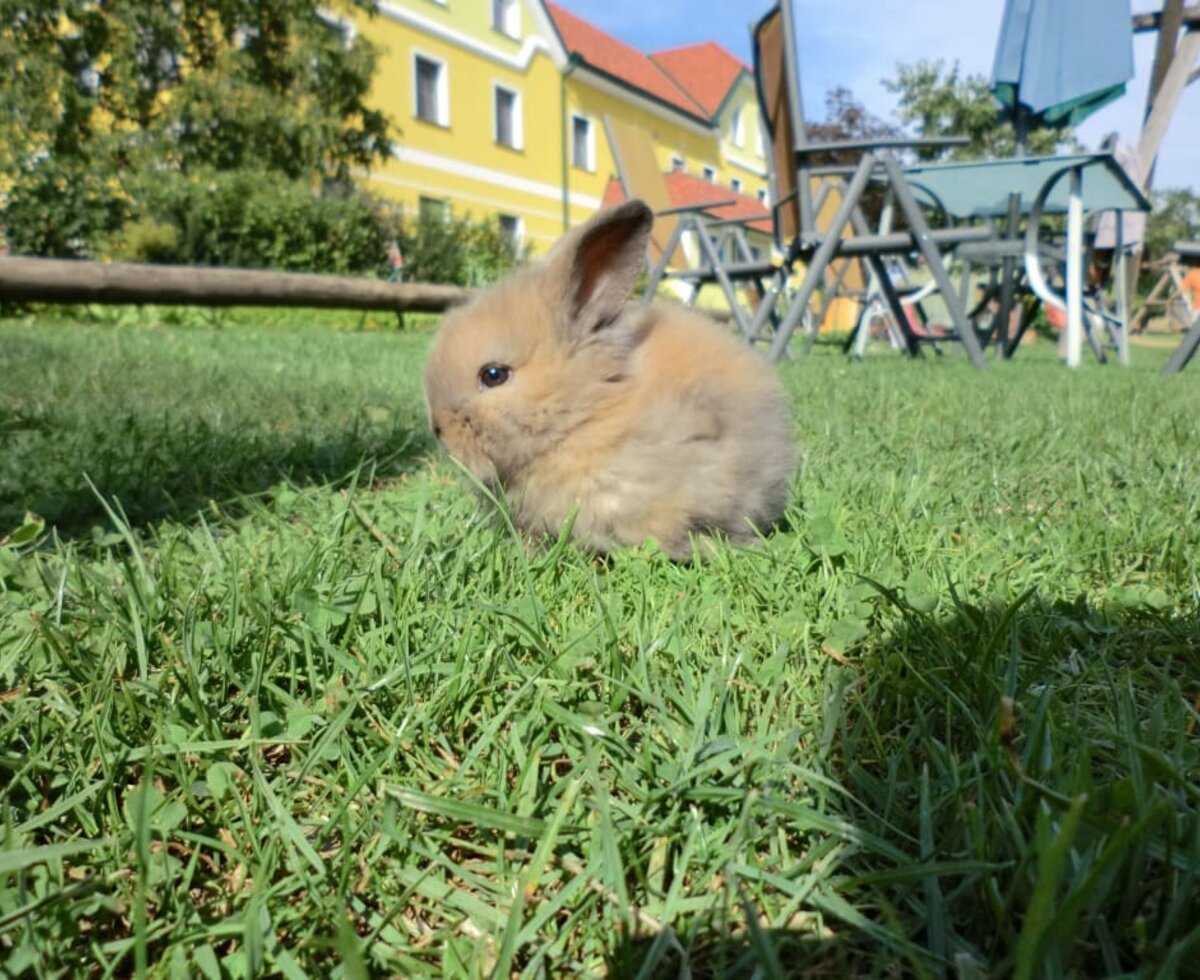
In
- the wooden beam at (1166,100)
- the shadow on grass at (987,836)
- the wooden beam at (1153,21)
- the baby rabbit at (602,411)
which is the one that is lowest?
the shadow on grass at (987,836)

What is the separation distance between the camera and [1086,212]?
27.6ft

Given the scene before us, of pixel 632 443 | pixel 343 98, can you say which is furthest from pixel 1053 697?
pixel 343 98

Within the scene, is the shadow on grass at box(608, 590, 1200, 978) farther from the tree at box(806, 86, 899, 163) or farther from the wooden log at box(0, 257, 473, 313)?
the tree at box(806, 86, 899, 163)

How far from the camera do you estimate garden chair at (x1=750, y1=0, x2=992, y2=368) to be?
538cm

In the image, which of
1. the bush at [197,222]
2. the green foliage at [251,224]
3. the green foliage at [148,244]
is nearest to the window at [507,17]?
the bush at [197,222]

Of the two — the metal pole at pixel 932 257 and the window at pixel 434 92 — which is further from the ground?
the window at pixel 434 92

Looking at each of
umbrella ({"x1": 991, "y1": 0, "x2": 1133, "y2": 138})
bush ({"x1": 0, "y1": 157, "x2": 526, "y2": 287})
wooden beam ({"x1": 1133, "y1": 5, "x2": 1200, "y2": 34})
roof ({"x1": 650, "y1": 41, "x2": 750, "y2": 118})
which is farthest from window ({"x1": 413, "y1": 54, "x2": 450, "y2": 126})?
umbrella ({"x1": 991, "y1": 0, "x2": 1133, "y2": 138})

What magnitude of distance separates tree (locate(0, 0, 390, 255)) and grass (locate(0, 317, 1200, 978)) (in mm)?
16971

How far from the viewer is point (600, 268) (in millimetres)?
1935

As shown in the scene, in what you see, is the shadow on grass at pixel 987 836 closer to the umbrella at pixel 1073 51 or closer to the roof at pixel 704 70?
the umbrella at pixel 1073 51

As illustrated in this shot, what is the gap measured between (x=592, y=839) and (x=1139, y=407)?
353cm

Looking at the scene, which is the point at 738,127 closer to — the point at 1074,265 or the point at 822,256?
the point at 1074,265

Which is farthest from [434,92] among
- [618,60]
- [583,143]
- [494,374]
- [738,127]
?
[494,374]

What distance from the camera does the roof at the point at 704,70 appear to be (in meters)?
37.0
